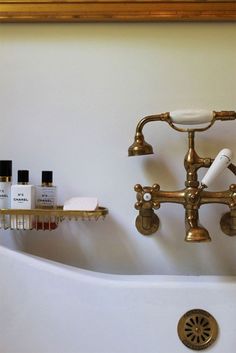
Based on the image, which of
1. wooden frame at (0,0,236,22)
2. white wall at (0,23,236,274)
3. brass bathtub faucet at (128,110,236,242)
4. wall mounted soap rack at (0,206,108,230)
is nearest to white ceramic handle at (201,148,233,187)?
brass bathtub faucet at (128,110,236,242)

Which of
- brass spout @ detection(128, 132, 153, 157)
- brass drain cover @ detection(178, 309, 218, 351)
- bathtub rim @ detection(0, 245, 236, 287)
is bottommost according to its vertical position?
brass drain cover @ detection(178, 309, 218, 351)

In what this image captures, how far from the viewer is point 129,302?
743mm

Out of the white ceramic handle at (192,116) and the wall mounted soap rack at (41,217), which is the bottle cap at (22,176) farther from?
the white ceramic handle at (192,116)

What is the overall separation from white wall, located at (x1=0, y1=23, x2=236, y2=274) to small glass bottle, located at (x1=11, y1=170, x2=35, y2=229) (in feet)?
0.24

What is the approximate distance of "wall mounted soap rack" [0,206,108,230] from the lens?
0.78 m

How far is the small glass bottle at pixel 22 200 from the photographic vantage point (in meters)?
0.79

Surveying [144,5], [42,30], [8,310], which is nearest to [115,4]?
[144,5]

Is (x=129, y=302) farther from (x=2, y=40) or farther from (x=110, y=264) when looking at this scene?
(x=2, y=40)

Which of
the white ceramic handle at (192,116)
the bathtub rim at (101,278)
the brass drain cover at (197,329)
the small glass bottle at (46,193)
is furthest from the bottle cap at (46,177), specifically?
the brass drain cover at (197,329)

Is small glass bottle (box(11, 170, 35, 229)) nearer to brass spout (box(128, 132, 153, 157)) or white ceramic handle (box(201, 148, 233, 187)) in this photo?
brass spout (box(128, 132, 153, 157))

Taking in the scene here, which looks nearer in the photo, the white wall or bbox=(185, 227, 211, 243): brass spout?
bbox=(185, 227, 211, 243): brass spout

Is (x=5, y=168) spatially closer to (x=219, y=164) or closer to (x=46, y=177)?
(x=46, y=177)

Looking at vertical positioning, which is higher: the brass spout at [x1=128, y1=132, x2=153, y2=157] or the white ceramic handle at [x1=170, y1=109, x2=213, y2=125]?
the white ceramic handle at [x1=170, y1=109, x2=213, y2=125]

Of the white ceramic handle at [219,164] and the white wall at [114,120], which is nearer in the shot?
the white ceramic handle at [219,164]
